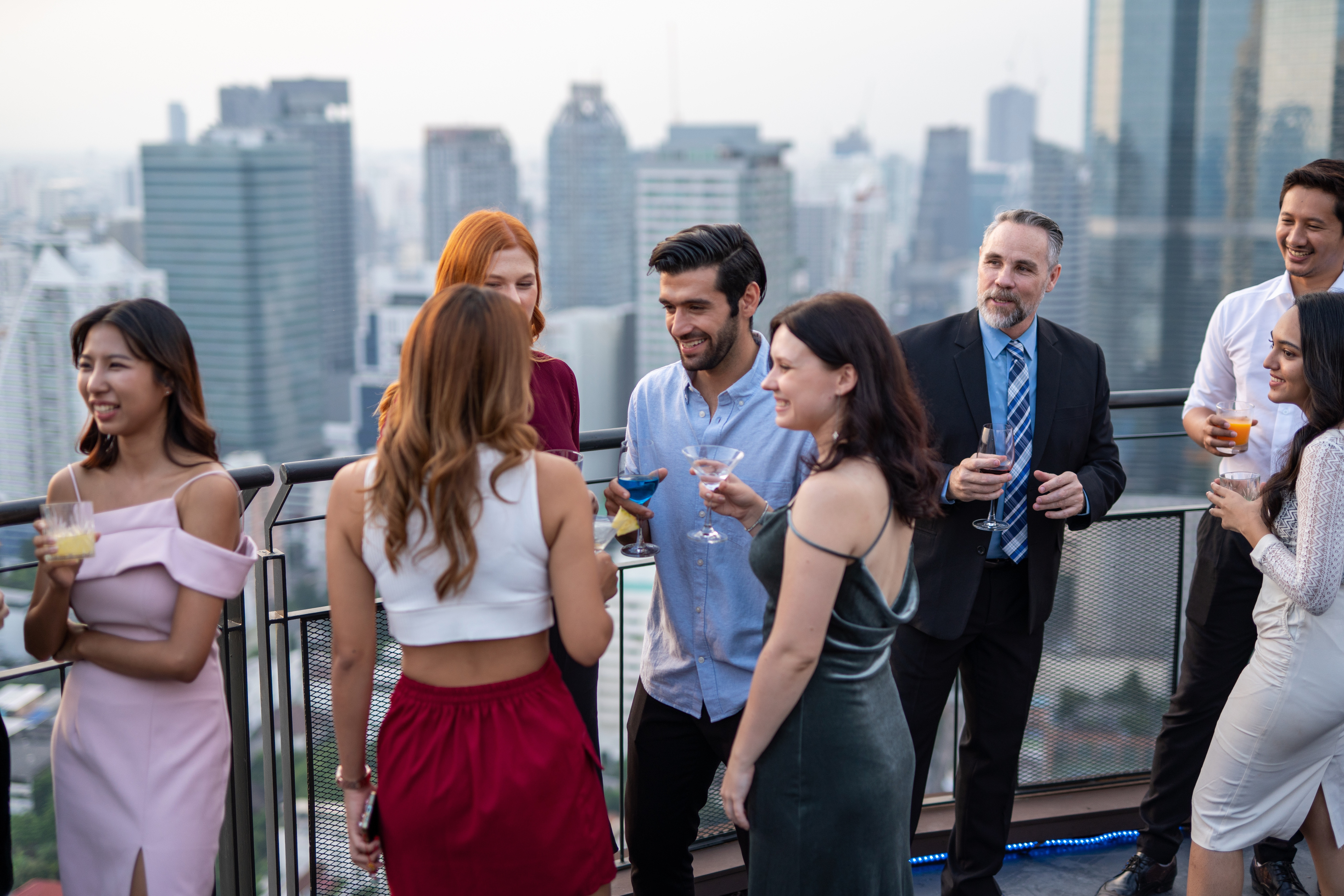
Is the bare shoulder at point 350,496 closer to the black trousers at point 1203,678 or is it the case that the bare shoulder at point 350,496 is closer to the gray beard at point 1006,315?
the gray beard at point 1006,315

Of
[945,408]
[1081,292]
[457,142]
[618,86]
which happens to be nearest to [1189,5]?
[1081,292]

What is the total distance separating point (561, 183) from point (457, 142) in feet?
28.3

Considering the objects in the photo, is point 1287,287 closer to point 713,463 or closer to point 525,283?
point 713,463

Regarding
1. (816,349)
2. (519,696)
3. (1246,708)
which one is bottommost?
(1246,708)

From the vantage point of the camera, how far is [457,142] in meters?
81.5

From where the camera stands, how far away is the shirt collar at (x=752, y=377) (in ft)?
8.02

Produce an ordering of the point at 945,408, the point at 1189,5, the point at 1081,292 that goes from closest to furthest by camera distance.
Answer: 1. the point at 945,408
2. the point at 1189,5
3. the point at 1081,292

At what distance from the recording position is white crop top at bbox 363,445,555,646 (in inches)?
70.4

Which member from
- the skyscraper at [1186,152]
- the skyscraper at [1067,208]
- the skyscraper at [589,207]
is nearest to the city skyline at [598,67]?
the skyscraper at [1067,208]

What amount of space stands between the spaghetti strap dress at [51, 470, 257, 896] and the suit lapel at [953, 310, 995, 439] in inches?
71.1

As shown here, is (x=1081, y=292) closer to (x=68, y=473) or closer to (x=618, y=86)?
(x=618, y=86)

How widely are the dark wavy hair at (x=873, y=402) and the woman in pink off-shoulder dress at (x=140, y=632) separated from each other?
3.96ft

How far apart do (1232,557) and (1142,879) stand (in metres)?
0.98

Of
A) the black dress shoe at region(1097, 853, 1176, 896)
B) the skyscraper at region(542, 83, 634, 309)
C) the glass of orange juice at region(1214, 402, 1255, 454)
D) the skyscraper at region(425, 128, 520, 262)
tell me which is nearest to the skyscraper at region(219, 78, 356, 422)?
the skyscraper at region(425, 128, 520, 262)
